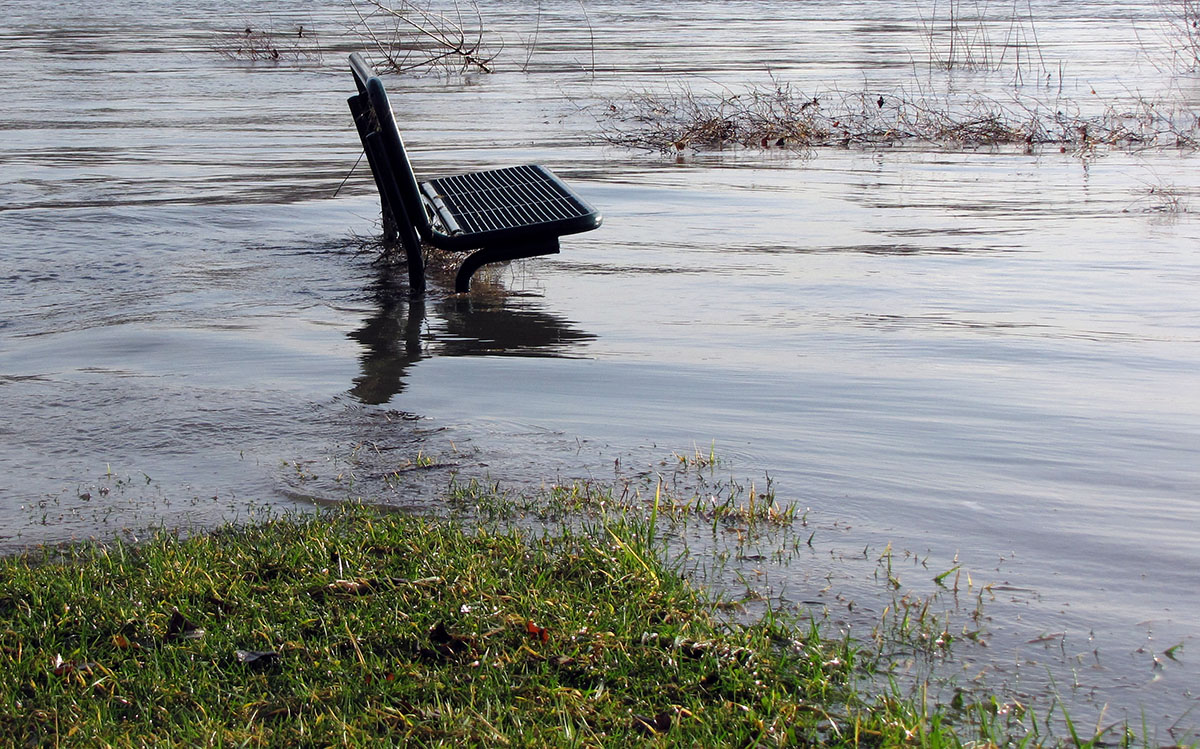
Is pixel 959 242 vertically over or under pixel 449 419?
over

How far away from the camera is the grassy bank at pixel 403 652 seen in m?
2.46

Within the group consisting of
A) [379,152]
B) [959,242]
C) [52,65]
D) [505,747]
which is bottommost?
[505,747]

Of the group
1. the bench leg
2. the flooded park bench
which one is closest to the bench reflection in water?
the flooded park bench

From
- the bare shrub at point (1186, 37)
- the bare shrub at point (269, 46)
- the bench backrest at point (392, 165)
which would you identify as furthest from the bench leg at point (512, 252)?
the bare shrub at point (269, 46)

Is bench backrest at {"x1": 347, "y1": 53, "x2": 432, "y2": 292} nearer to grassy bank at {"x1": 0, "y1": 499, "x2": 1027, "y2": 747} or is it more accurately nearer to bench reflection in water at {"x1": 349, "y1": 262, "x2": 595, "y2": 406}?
bench reflection in water at {"x1": 349, "y1": 262, "x2": 595, "y2": 406}

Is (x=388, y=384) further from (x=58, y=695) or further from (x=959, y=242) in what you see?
(x=959, y=242)

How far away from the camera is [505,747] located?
2383mm

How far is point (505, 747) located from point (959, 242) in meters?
5.89

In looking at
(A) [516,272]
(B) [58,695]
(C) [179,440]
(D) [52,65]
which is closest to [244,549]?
(B) [58,695]

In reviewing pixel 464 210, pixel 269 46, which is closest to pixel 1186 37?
pixel 269 46

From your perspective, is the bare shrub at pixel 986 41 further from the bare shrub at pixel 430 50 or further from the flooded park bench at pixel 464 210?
the flooded park bench at pixel 464 210

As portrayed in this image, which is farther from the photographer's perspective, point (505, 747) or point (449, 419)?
point (449, 419)

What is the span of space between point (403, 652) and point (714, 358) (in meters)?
2.75

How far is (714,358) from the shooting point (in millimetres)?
5230
